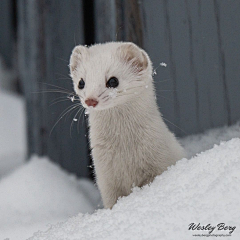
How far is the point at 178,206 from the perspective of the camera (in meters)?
1.47

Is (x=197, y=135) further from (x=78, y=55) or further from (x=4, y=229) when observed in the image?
(x=4, y=229)

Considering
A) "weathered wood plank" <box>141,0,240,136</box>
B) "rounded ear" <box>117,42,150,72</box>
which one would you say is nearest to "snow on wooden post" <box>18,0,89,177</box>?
"weathered wood plank" <box>141,0,240,136</box>

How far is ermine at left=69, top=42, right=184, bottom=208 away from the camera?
2.04m

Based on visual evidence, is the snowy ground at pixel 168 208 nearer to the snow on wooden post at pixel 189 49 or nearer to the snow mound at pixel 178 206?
the snow mound at pixel 178 206

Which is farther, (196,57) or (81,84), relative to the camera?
(196,57)

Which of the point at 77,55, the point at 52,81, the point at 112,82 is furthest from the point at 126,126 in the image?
the point at 52,81

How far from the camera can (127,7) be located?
2.88 m

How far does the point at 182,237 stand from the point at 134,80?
99 centimetres

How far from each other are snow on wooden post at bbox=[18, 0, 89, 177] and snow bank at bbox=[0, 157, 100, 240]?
167mm

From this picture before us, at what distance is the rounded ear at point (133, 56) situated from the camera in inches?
81.1

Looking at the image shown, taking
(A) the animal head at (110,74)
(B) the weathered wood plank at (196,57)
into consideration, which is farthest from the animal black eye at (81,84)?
(B) the weathered wood plank at (196,57)

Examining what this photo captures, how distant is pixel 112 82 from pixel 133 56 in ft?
0.73

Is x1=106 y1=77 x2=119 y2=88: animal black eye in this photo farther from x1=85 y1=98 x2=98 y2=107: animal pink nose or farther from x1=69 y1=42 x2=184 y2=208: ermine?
x1=85 y1=98 x2=98 y2=107: animal pink nose

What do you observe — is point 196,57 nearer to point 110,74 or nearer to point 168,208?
point 110,74
